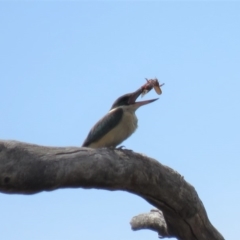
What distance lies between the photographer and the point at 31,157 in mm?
5617

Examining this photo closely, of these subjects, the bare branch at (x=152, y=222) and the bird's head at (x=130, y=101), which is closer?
the bare branch at (x=152, y=222)

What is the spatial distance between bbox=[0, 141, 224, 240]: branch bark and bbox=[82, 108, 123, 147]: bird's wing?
115 centimetres

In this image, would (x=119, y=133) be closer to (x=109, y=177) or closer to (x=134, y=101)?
(x=134, y=101)

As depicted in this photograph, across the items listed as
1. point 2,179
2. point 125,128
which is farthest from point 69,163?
point 125,128

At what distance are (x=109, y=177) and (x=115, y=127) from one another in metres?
1.93

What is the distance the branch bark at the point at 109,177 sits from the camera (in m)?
5.54

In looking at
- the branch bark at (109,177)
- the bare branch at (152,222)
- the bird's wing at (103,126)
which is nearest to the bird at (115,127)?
the bird's wing at (103,126)

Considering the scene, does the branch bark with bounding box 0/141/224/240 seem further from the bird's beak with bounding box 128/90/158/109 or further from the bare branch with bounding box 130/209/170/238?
the bird's beak with bounding box 128/90/158/109

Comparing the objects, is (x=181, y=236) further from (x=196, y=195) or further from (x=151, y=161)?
(x=151, y=161)

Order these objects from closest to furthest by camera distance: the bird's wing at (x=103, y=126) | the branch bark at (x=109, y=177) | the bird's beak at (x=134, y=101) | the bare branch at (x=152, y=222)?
the branch bark at (x=109, y=177), the bare branch at (x=152, y=222), the bird's wing at (x=103, y=126), the bird's beak at (x=134, y=101)

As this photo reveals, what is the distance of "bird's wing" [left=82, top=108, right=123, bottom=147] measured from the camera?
7945mm

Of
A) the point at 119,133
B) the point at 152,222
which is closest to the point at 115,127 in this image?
the point at 119,133

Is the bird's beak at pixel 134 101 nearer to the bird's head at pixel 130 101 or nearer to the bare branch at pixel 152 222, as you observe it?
the bird's head at pixel 130 101

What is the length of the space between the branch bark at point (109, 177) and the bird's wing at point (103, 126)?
3.76 feet
